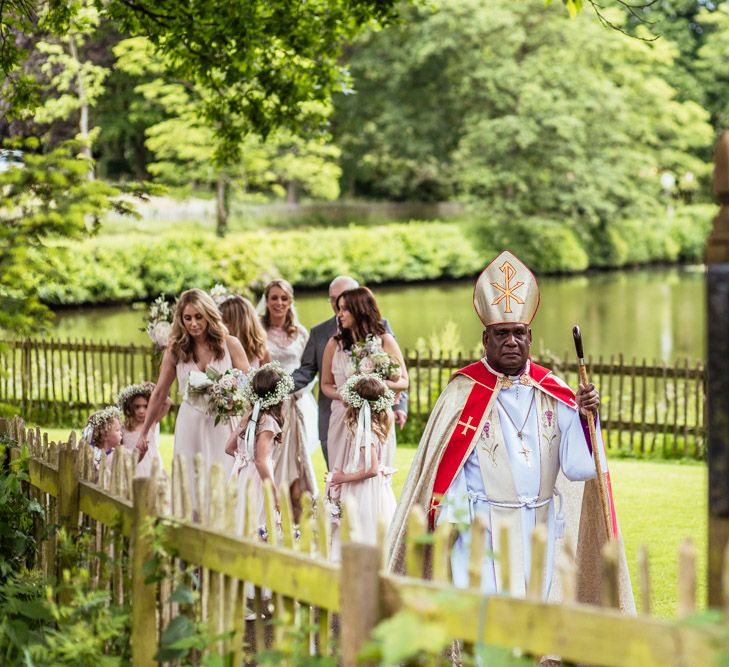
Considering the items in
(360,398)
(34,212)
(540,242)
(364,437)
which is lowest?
(364,437)

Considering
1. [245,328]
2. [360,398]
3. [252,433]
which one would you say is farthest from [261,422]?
[245,328]

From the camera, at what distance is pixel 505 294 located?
609 centimetres

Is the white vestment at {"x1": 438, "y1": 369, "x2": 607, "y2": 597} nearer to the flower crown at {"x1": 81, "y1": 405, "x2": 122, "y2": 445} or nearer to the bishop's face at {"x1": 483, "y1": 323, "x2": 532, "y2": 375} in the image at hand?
the bishop's face at {"x1": 483, "y1": 323, "x2": 532, "y2": 375}

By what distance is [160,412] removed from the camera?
8656 millimetres

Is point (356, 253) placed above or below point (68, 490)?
above

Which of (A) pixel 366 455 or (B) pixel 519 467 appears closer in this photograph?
(B) pixel 519 467

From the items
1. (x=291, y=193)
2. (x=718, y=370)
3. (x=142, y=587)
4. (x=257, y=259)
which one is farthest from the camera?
(x=291, y=193)

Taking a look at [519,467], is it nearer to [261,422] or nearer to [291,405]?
[261,422]

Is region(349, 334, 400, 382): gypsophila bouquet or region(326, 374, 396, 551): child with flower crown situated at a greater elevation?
region(349, 334, 400, 382): gypsophila bouquet

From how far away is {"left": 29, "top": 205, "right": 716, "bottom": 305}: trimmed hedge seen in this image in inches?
1629

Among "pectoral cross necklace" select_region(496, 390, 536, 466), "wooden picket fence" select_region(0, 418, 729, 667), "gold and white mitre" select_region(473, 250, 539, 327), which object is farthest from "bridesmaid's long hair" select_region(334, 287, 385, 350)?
"wooden picket fence" select_region(0, 418, 729, 667)

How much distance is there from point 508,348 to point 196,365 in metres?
3.17

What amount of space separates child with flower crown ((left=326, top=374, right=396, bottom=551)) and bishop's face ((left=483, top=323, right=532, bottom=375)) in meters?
1.92

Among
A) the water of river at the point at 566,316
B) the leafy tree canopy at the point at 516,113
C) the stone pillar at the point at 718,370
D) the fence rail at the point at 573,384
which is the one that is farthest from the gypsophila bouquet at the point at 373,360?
the leafy tree canopy at the point at 516,113
